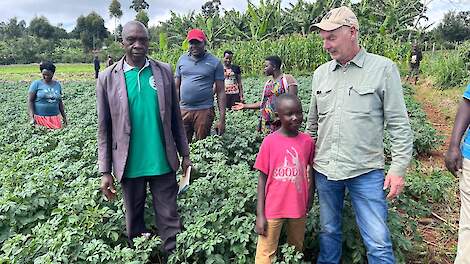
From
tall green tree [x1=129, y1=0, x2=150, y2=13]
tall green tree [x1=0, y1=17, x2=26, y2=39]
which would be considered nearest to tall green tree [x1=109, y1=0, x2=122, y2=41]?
tall green tree [x1=129, y1=0, x2=150, y2=13]

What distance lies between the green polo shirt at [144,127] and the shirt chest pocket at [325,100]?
4.31 feet

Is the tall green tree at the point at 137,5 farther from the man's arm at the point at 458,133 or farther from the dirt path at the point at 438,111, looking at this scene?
the man's arm at the point at 458,133

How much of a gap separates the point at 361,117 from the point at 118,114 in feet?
6.17

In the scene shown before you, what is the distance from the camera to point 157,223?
3.84 m

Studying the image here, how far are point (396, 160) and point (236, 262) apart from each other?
138cm

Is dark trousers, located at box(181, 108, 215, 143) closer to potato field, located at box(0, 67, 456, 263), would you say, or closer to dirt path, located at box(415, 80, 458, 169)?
potato field, located at box(0, 67, 456, 263)

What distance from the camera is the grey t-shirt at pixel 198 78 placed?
19.4 ft

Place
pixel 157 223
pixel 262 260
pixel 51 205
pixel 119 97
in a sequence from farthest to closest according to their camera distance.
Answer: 1. pixel 51 205
2. pixel 157 223
3. pixel 119 97
4. pixel 262 260

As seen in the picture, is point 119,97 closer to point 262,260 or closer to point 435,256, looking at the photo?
point 262,260

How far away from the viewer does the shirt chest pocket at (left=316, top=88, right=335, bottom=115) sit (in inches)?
121

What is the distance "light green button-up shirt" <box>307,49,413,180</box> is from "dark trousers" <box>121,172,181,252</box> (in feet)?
4.52

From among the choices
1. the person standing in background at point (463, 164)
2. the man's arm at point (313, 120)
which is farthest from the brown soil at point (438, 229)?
the man's arm at point (313, 120)

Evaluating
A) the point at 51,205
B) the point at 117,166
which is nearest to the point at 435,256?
the point at 117,166

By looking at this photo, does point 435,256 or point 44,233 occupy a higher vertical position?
point 44,233
